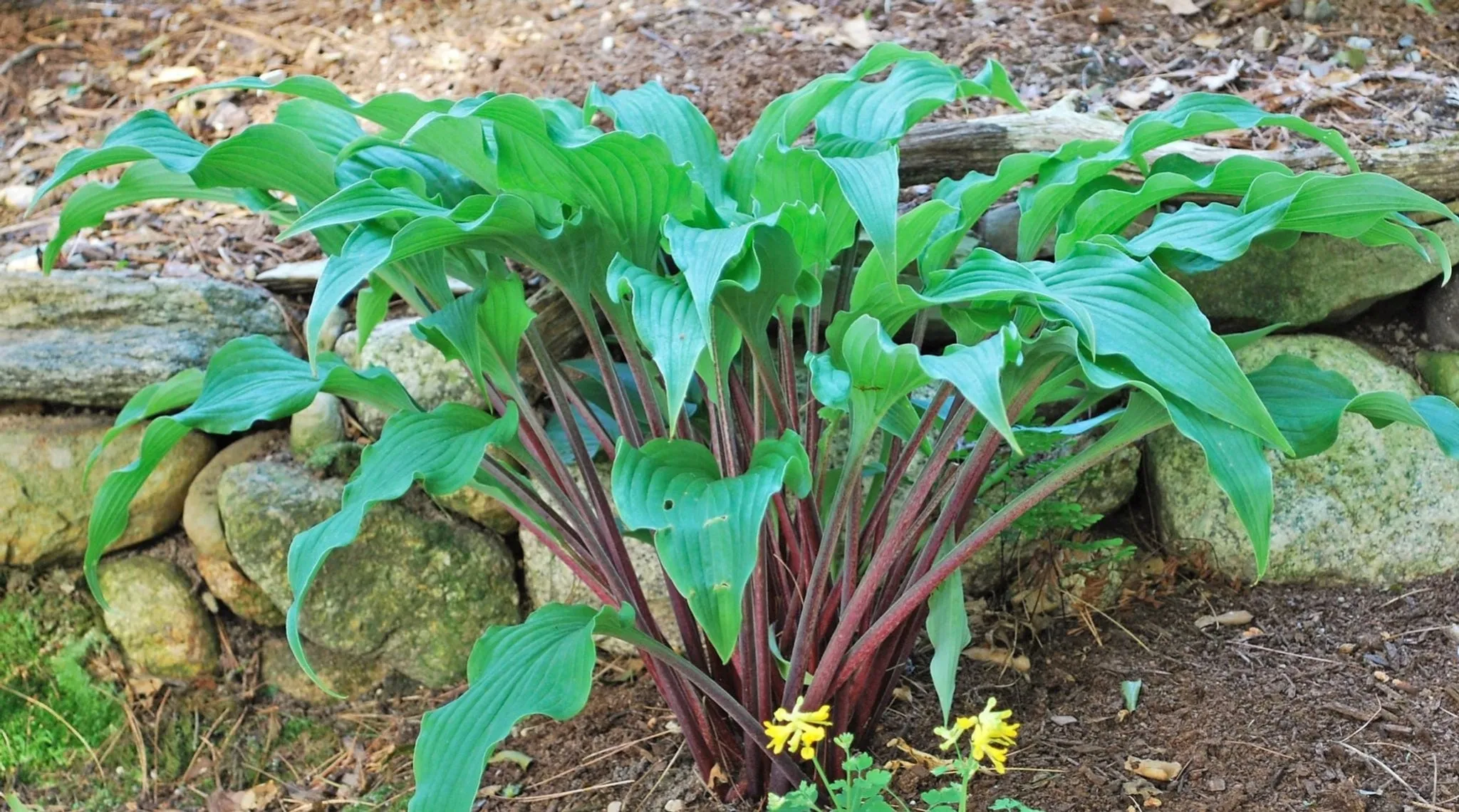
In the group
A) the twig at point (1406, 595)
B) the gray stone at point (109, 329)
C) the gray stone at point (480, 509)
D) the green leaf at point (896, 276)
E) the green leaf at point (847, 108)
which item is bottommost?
the twig at point (1406, 595)

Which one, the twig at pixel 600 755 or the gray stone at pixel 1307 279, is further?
the gray stone at pixel 1307 279

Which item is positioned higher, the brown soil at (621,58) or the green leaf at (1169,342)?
the green leaf at (1169,342)

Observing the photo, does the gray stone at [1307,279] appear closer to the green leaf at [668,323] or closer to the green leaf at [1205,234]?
the green leaf at [1205,234]

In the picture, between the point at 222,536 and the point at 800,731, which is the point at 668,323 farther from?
the point at 222,536

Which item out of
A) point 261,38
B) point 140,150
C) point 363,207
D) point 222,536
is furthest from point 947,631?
point 261,38

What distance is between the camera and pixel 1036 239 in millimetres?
1631

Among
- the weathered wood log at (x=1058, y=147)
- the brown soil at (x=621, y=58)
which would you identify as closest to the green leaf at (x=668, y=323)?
the weathered wood log at (x=1058, y=147)

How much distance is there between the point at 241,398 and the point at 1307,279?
1930 millimetres

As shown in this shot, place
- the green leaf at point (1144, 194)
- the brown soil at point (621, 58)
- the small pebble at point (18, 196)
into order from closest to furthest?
the green leaf at point (1144, 194) < the brown soil at point (621, 58) < the small pebble at point (18, 196)

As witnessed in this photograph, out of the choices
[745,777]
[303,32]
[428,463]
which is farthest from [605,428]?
[303,32]

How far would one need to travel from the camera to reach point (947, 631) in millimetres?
1583

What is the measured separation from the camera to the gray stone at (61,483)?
7.45 ft

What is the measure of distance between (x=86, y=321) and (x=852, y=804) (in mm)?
1913

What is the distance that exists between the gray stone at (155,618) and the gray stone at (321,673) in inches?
5.4
